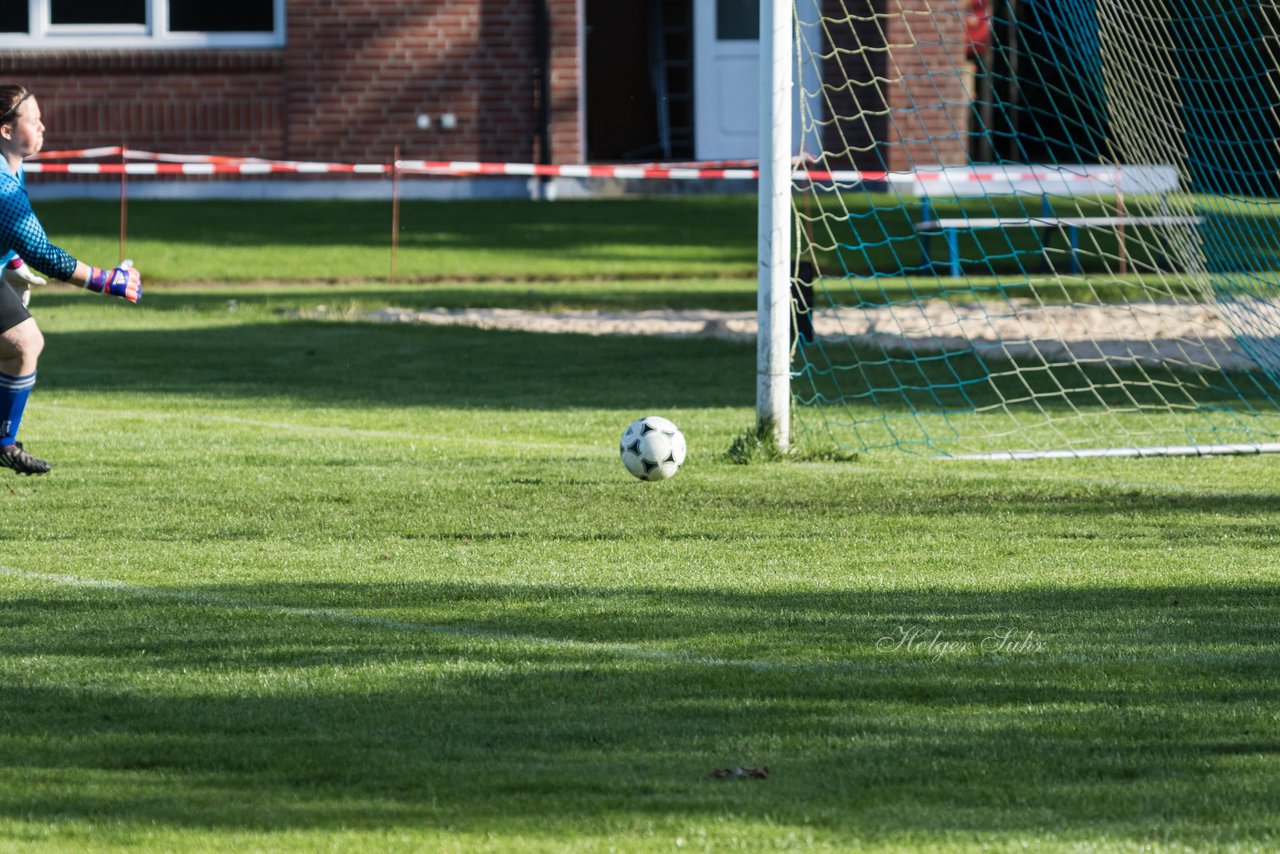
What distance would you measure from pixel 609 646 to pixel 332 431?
17.2 feet

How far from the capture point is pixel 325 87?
2438 centimetres

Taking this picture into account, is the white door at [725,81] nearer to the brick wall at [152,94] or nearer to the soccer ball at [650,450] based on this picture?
the brick wall at [152,94]

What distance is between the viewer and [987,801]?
13.8 ft

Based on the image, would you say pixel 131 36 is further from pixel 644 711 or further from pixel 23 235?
pixel 644 711

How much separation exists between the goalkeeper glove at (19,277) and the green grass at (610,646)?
2.90 ft

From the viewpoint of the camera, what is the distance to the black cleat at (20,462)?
8625 mm

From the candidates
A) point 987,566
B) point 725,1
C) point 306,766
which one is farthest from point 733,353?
point 725,1

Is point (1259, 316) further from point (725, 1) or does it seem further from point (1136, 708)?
point (725, 1)

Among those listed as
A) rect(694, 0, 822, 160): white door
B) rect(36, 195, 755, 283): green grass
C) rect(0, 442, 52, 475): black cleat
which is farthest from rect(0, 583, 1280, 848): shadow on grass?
rect(694, 0, 822, 160): white door

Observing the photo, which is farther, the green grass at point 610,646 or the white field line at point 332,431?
the white field line at point 332,431

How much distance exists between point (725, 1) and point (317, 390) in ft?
51.3

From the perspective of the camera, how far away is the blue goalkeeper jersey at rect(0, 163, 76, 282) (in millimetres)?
8141

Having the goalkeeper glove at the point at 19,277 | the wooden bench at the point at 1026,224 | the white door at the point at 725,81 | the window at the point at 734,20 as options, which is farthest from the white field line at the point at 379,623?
the window at the point at 734,20

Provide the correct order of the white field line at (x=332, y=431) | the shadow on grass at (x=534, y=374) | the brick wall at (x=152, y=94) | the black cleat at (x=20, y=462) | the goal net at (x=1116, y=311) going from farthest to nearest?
1. the brick wall at (x=152, y=94)
2. the shadow on grass at (x=534, y=374)
3. the goal net at (x=1116, y=311)
4. the white field line at (x=332, y=431)
5. the black cleat at (x=20, y=462)
